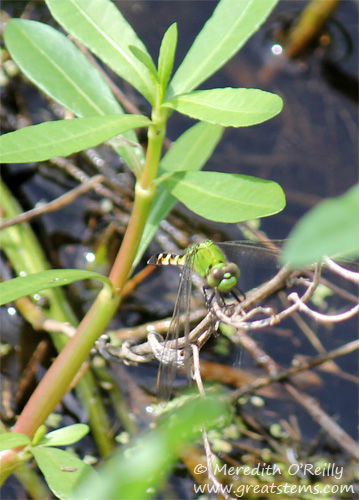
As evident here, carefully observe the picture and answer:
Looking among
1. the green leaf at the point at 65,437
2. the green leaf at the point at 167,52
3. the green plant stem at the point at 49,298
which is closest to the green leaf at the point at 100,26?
the green leaf at the point at 167,52

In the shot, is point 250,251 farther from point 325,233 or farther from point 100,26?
point 325,233

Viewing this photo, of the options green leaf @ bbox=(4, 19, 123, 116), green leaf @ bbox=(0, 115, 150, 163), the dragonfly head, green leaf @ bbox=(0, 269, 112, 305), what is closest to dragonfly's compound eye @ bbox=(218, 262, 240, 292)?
the dragonfly head

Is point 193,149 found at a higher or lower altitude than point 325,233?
lower

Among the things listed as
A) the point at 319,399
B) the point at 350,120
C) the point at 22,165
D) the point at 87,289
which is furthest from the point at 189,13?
the point at 319,399

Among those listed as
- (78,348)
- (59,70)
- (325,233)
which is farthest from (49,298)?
(325,233)

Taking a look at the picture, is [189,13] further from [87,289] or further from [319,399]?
[319,399]

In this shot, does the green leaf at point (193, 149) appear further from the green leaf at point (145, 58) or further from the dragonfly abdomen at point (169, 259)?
the green leaf at point (145, 58)
